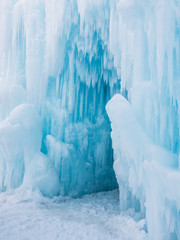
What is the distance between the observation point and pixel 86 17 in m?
7.82

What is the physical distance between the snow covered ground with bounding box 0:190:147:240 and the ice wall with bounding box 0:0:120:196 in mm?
880

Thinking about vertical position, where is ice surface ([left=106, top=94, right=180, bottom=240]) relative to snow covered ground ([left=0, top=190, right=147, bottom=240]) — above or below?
above

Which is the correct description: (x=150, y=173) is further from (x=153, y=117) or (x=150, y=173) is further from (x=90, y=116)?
(x=90, y=116)

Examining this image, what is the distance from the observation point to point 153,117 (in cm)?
500

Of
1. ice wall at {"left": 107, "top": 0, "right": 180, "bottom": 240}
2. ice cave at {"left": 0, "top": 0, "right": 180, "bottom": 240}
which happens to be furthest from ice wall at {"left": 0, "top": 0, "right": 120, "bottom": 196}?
ice wall at {"left": 107, "top": 0, "right": 180, "bottom": 240}

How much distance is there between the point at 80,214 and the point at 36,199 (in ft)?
5.49

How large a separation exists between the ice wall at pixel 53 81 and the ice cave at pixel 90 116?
0.04 meters

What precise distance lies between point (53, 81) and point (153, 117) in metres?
5.50

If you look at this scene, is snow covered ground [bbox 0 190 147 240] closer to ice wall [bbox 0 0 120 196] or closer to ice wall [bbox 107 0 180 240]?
ice wall [bbox 107 0 180 240]

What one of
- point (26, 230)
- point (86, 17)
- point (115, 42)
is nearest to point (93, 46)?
point (86, 17)

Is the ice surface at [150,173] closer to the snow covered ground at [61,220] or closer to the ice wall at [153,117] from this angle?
the ice wall at [153,117]

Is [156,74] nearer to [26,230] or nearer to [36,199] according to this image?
[26,230]

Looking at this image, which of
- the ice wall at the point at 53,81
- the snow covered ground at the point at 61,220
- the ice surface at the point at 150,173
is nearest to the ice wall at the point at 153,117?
the ice surface at the point at 150,173

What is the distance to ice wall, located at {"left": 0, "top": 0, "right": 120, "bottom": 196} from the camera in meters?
7.89
